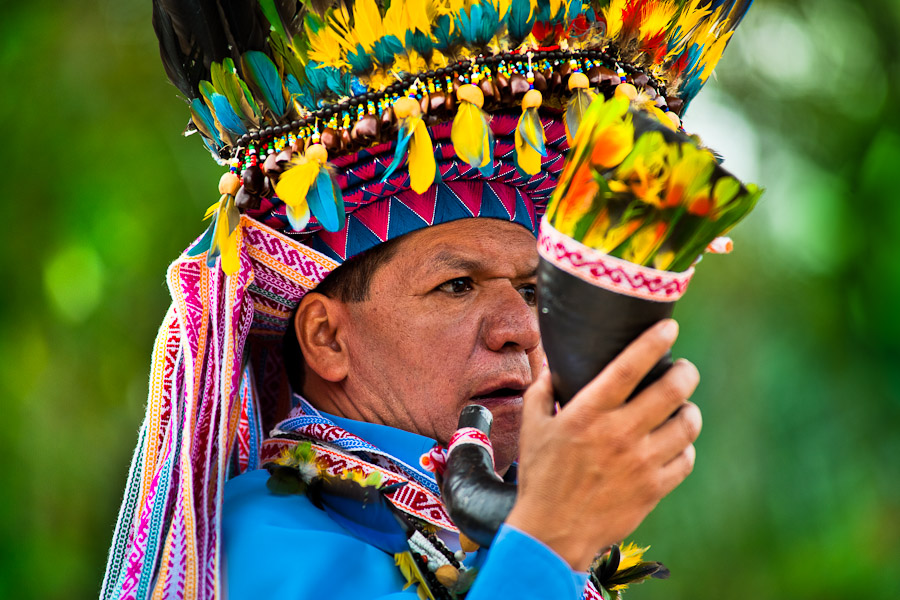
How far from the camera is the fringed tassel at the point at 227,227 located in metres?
1.85

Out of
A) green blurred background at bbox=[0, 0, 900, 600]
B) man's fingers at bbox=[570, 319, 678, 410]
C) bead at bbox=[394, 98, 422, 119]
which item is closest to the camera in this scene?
man's fingers at bbox=[570, 319, 678, 410]

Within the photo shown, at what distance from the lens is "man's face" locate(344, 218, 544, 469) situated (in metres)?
1.92

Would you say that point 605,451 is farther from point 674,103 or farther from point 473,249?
point 674,103

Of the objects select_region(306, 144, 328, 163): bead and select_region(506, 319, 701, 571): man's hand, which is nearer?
select_region(506, 319, 701, 571): man's hand

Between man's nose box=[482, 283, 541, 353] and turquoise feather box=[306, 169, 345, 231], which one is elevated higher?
turquoise feather box=[306, 169, 345, 231]

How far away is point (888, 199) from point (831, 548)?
260 centimetres

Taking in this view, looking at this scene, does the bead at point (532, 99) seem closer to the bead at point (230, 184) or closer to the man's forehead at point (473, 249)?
the man's forehead at point (473, 249)

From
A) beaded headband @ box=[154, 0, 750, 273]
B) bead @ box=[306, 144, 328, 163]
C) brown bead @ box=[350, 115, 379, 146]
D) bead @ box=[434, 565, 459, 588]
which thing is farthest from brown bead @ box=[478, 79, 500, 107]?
bead @ box=[434, 565, 459, 588]

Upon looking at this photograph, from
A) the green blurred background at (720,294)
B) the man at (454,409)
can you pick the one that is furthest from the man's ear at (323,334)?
the green blurred background at (720,294)

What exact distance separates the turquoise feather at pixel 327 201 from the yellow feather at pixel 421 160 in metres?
0.17

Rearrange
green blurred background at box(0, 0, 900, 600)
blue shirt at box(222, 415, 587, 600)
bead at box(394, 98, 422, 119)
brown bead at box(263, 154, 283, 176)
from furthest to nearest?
1. green blurred background at box(0, 0, 900, 600)
2. brown bead at box(263, 154, 283, 176)
3. bead at box(394, 98, 422, 119)
4. blue shirt at box(222, 415, 587, 600)

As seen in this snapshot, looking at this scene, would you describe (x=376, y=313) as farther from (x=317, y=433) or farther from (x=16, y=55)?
(x=16, y=55)

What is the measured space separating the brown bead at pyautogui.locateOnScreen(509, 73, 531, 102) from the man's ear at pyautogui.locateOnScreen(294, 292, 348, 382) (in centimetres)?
66

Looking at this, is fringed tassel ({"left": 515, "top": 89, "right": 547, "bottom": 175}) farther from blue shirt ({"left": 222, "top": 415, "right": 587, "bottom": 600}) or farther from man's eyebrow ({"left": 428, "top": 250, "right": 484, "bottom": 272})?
blue shirt ({"left": 222, "top": 415, "right": 587, "bottom": 600})
